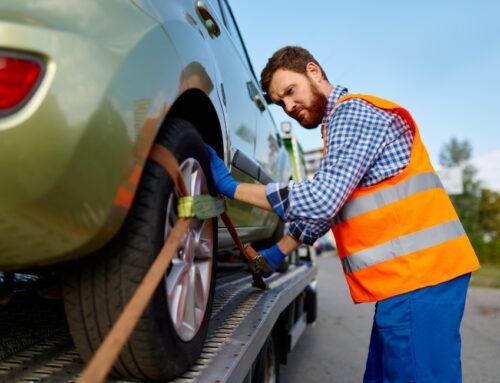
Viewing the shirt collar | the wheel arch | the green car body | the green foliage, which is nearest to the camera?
the green car body

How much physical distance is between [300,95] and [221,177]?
50 centimetres

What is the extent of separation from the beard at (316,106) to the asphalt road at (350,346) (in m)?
2.31

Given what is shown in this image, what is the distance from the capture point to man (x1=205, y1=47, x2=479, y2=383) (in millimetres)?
1631

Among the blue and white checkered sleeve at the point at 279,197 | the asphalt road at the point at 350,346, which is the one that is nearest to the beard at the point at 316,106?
the blue and white checkered sleeve at the point at 279,197

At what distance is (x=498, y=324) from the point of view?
579 centimetres

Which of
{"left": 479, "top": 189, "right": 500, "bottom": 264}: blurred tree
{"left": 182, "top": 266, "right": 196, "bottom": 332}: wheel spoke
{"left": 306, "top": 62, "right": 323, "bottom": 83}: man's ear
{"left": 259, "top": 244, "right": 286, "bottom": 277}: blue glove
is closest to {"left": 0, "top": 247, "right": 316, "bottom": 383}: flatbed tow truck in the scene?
{"left": 182, "top": 266, "right": 196, "bottom": 332}: wheel spoke

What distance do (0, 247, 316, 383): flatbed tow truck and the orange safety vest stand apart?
1.84 feet

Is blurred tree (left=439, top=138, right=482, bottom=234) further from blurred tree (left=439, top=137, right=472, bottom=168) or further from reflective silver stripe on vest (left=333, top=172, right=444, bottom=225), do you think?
reflective silver stripe on vest (left=333, top=172, right=444, bottom=225)

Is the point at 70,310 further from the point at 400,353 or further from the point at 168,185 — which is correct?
the point at 400,353

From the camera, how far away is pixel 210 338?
184 cm

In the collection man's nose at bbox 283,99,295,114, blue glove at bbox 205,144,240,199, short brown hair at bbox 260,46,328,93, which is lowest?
blue glove at bbox 205,144,240,199

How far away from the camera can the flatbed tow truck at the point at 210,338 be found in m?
1.42

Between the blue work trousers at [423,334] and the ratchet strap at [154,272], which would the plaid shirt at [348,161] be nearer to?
the ratchet strap at [154,272]

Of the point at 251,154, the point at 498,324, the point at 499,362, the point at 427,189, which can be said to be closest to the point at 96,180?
the point at 427,189
